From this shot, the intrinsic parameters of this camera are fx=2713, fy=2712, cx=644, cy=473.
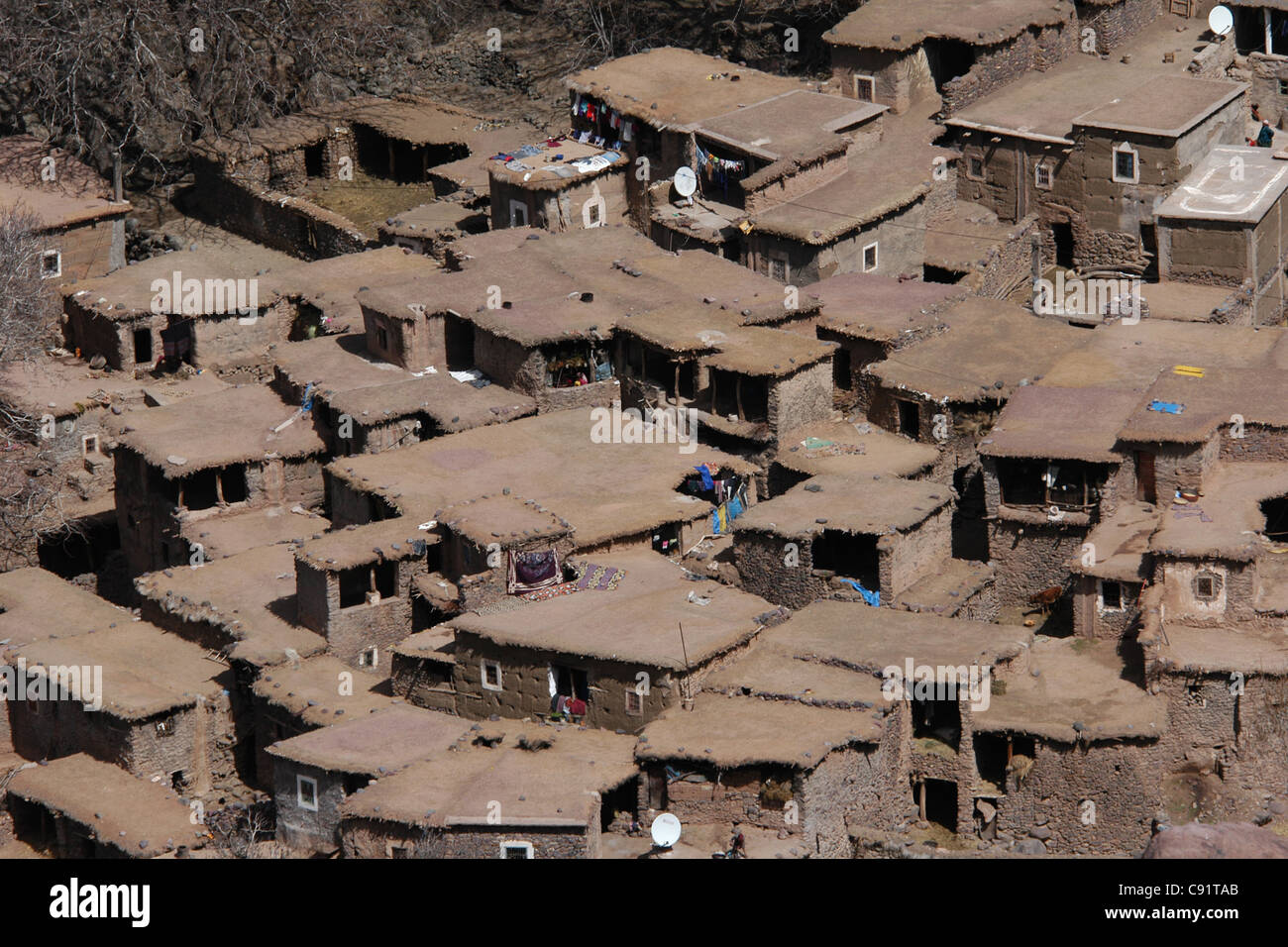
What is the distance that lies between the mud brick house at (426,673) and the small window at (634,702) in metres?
4.34

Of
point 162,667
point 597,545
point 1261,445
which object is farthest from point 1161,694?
point 162,667

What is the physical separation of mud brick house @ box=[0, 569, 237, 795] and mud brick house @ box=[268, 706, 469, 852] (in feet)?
13.1

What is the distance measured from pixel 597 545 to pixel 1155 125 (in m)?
22.0

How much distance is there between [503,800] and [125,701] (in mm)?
11551

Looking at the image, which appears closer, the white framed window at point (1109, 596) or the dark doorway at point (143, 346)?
the white framed window at point (1109, 596)

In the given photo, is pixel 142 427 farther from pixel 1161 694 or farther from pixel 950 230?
pixel 1161 694

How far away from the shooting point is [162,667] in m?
62.9

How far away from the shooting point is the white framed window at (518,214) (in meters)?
79.6

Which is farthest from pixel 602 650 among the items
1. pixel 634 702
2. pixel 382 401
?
pixel 382 401

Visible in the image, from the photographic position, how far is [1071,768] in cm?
5697

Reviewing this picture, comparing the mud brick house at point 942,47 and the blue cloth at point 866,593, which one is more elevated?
the mud brick house at point 942,47
